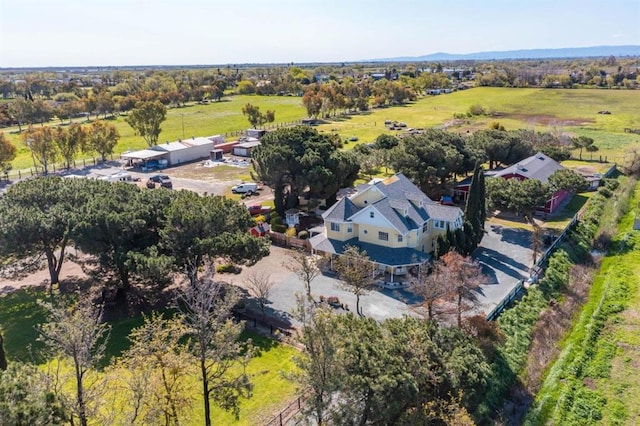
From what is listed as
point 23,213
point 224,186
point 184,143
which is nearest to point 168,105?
point 184,143

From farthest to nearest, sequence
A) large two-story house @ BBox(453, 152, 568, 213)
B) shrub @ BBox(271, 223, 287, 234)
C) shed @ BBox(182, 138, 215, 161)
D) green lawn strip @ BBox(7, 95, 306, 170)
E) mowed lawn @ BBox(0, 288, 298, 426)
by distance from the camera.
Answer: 1. green lawn strip @ BBox(7, 95, 306, 170)
2. shed @ BBox(182, 138, 215, 161)
3. large two-story house @ BBox(453, 152, 568, 213)
4. shrub @ BBox(271, 223, 287, 234)
5. mowed lawn @ BBox(0, 288, 298, 426)

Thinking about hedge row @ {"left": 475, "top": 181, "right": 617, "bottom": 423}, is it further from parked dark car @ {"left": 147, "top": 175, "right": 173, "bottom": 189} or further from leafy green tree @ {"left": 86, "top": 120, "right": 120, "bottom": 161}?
leafy green tree @ {"left": 86, "top": 120, "right": 120, "bottom": 161}

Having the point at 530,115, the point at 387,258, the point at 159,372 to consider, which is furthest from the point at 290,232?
the point at 530,115

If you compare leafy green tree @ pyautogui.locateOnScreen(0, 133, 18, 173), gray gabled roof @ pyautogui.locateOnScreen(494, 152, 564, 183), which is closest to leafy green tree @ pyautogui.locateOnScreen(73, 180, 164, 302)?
gray gabled roof @ pyautogui.locateOnScreen(494, 152, 564, 183)

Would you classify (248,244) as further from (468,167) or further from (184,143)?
(184,143)

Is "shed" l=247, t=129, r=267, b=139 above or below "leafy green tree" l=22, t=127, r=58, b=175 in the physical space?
below

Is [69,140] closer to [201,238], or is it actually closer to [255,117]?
[255,117]

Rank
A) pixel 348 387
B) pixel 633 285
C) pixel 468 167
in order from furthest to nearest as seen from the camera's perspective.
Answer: pixel 468 167 → pixel 633 285 → pixel 348 387


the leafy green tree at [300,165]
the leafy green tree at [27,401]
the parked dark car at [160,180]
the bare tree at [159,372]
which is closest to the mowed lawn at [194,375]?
the bare tree at [159,372]
